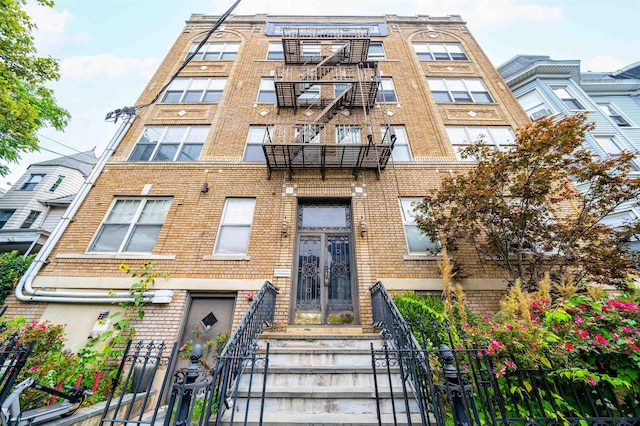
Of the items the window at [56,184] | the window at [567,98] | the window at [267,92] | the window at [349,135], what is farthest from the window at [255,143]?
the window at [56,184]

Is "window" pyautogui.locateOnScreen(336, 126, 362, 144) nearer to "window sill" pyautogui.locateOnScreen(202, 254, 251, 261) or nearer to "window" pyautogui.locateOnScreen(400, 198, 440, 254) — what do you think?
"window" pyautogui.locateOnScreen(400, 198, 440, 254)

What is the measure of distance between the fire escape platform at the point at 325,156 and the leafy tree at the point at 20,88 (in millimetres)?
7662

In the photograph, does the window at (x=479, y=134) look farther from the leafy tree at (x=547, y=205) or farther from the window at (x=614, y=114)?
the window at (x=614, y=114)

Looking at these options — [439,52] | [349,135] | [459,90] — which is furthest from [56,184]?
[459,90]

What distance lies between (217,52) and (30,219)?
17983mm

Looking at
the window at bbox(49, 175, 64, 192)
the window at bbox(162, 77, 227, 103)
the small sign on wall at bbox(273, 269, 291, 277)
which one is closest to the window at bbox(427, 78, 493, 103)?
the window at bbox(162, 77, 227, 103)

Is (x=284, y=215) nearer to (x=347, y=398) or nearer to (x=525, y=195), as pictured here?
(x=347, y=398)

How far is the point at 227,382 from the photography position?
2.98 m

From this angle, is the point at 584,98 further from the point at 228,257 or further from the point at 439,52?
the point at 228,257

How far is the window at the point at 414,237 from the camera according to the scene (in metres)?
7.05

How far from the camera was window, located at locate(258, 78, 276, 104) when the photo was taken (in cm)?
1053

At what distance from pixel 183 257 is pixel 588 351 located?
780 cm

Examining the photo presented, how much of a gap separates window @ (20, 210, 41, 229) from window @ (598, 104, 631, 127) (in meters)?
35.3

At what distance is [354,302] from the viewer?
6512 mm
